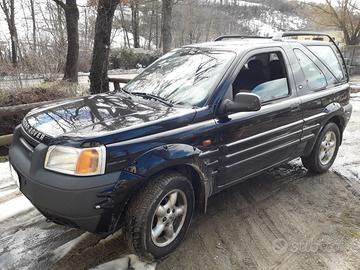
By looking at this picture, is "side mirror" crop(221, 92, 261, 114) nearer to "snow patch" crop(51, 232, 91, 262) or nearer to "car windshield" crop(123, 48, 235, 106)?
"car windshield" crop(123, 48, 235, 106)

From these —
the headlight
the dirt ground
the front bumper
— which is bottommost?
the dirt ground

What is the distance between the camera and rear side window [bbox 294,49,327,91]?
4.25 metres

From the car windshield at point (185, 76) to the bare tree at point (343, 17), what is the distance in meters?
17.8

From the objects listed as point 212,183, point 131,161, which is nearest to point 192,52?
point 212,183

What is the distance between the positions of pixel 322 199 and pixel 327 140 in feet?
3.42

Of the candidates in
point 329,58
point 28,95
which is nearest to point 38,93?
point 28,95

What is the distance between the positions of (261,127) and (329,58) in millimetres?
1958

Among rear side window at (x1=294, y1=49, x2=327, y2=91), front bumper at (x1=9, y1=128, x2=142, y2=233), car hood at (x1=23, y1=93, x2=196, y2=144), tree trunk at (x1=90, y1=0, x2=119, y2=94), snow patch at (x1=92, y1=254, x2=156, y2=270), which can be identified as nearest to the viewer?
front bumper at (x1=9, y1=128, x2=142, y2=233)

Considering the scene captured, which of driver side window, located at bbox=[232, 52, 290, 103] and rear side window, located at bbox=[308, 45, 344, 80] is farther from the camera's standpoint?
rear side window, located at bbox=[308, 45, 344, 80]

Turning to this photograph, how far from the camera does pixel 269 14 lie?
49.7m

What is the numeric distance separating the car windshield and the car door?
243 millimetres

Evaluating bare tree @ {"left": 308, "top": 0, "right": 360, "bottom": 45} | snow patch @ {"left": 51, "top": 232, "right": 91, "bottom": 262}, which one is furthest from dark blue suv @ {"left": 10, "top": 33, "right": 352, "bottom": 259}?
bare tree @ {"left": 308, "top": 0, "right": 360, "bottom": 45}

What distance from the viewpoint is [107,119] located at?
292cm

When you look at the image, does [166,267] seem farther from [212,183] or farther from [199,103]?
[199,103]
